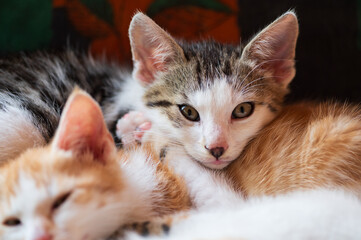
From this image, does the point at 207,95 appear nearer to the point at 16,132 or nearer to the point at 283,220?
the point at 283,220

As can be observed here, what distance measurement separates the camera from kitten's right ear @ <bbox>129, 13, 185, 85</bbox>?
4.45 feet

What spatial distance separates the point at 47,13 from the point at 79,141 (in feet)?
2.73

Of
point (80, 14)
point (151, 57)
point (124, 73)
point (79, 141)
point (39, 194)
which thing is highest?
point (80, 14)

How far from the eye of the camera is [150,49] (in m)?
1.44

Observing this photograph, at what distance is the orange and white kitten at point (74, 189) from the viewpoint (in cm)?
92

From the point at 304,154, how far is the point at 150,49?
24.8 inches

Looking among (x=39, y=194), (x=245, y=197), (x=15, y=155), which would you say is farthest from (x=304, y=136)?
(x=15, y=155)

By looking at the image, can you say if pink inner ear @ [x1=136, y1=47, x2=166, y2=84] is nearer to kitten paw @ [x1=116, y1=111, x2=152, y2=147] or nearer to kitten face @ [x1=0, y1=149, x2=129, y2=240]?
kitten paw @ [x1=116, y1=111, x2=152, y2=147]

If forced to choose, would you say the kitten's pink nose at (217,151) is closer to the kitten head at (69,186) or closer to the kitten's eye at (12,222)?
the kitten head at (69,186)

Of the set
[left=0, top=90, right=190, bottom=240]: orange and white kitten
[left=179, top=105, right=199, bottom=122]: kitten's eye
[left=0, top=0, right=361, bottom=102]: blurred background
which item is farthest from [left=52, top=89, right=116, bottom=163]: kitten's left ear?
[left=0, top=0, right=361, bottom=102]: blurred background

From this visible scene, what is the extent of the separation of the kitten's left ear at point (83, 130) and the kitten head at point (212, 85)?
0.31m

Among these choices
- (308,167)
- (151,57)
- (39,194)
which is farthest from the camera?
(151,57)

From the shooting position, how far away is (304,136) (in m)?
1.25

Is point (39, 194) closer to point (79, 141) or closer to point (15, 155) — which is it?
point (79, 141)
